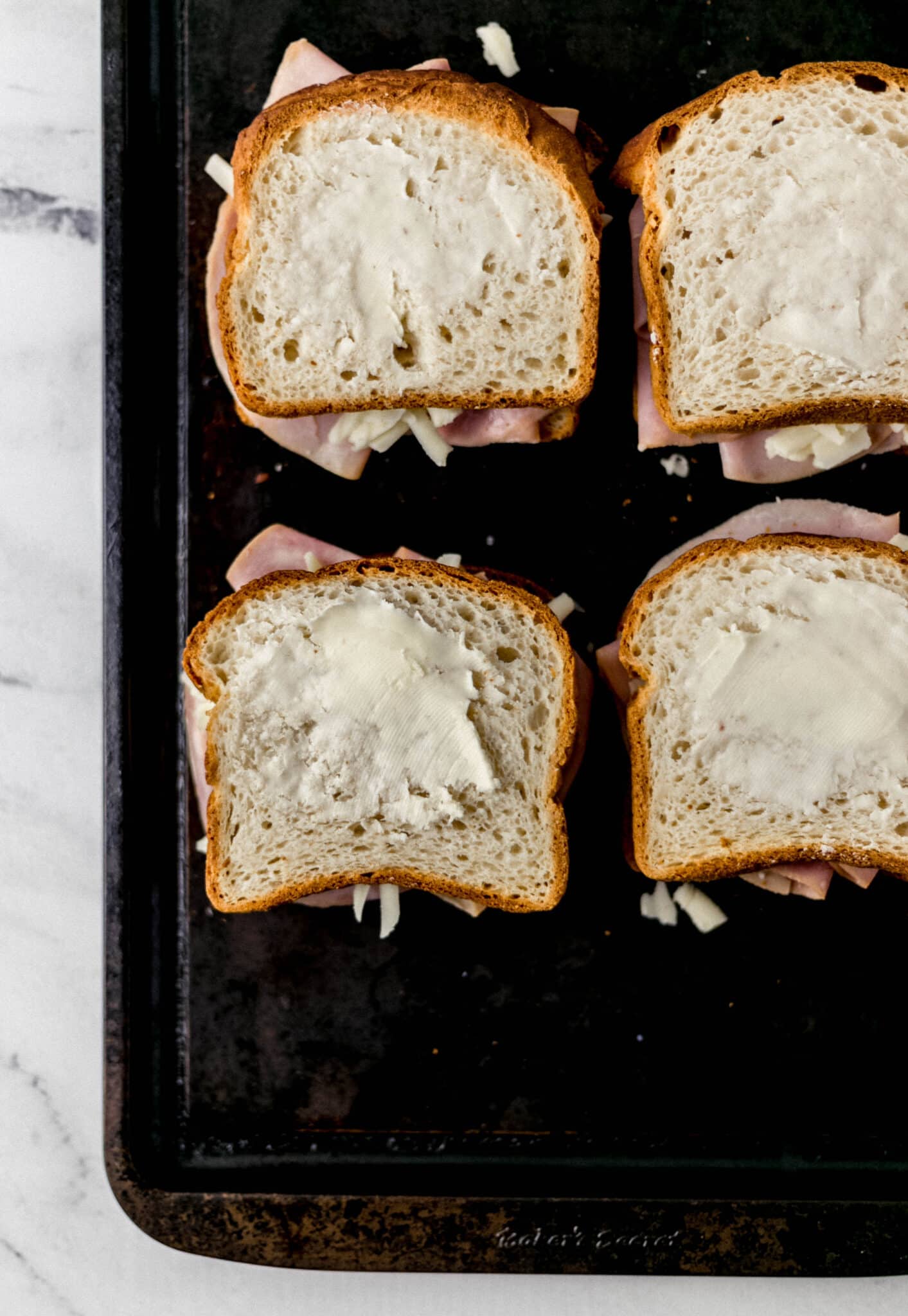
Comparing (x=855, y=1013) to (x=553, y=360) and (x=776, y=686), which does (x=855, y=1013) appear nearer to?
(x=776, y=686)

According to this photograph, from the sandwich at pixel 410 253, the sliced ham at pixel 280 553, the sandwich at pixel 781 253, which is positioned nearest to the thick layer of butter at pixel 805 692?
the sandwich at pixel 781 253

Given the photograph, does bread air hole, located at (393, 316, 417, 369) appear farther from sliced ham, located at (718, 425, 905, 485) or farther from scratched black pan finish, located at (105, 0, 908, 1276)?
sliced ham, located at (718, 425, 905, 485)

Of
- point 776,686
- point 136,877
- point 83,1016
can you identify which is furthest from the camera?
point 83,1016

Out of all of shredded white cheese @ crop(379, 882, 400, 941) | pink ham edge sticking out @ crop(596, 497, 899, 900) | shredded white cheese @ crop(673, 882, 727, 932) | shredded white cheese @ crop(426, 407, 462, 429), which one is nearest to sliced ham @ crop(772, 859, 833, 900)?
pink ham edge sticking out @ crop(596, 497, 899, 900)

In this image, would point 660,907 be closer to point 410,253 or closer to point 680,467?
point 680,467

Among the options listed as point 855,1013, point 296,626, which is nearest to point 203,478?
point 296,626

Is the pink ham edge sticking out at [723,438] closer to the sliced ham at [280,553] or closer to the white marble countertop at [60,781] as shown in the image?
the sliced ham at [280,553]
